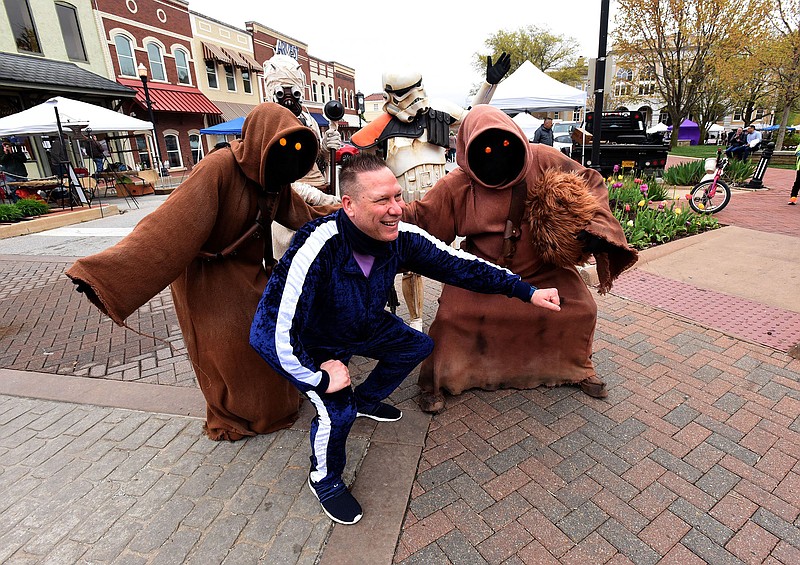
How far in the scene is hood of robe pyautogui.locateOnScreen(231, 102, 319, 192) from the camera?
203 centimetres

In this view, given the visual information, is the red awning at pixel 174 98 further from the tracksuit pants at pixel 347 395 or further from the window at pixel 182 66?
the tracksuit pants at pixel 347 395

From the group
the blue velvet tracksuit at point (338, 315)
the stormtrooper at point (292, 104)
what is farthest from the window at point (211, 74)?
the blue velvet tracksuit at point (338, 315)

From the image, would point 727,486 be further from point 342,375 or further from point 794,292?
point 794,292

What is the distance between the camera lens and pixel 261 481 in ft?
7.10

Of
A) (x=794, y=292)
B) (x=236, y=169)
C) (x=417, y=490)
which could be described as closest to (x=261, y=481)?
(x=417, y=490)

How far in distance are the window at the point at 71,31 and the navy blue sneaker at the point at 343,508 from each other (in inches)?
786

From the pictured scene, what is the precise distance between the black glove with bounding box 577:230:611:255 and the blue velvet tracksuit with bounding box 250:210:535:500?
19.2 inches

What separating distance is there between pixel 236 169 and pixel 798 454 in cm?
309

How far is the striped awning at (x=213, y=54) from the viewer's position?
21688 millimetres

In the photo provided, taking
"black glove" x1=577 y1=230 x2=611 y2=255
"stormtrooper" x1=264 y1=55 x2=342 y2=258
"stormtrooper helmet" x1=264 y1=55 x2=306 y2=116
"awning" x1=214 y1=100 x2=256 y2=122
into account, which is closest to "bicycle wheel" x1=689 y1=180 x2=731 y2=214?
"black glove" x1=577 y1=230 x2=611 y2=255

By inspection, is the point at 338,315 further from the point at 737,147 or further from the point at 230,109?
A: the point at 230,109

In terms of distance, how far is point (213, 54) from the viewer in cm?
2170

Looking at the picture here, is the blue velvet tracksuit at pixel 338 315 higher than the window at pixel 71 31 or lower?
lower

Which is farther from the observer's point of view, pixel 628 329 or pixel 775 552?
pixel 628 329
